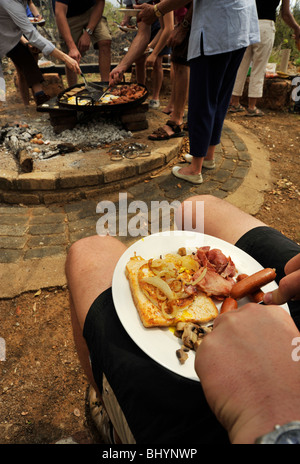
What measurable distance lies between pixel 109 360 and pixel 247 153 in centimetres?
425

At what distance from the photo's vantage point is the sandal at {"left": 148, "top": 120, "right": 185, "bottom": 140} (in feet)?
14.2

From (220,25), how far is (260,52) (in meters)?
3.65

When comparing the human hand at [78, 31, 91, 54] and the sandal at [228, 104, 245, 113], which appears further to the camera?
the sandal at [228, 104, 245, 113]

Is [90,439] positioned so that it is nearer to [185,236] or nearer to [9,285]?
[185,236]

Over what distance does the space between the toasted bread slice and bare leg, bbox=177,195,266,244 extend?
61 cm

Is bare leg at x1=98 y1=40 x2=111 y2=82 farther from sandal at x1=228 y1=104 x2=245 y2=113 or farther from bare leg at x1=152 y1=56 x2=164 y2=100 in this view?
sandal at x1=228 y1=104 x2=245 y2=113

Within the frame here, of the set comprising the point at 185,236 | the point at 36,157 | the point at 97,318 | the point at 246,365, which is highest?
the point at 246,365

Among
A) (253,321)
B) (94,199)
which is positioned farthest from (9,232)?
(253,321)

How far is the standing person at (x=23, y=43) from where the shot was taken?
4199 millimetres

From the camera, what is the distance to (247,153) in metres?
4.57

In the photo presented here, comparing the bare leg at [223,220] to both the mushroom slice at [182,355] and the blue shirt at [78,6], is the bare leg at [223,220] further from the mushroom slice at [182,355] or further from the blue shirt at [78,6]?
the blue shirt at [78,6]

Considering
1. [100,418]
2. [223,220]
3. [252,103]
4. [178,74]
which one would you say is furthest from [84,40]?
[100,418]

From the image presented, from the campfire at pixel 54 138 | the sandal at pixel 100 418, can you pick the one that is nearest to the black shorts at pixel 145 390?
the sandal at pixel 100 418

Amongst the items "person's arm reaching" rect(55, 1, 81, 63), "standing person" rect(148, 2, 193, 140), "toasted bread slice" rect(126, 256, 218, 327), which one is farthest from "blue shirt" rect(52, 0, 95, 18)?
"toasted bread slice" rect(126, 256, 218, 327)
